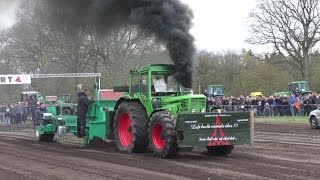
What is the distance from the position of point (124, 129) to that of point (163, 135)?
2.28 m

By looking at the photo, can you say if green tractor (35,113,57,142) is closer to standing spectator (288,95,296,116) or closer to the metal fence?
the metal fence

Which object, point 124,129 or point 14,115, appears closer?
point 124,129

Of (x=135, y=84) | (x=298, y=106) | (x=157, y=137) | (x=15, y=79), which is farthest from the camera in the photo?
(x=15, y=79)

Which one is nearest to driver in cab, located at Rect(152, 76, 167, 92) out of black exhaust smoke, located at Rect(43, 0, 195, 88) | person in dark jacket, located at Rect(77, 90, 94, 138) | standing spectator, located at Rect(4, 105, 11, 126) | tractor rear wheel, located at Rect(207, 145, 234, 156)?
black exhaust smoke, located at Rect(43, 0, 195, 88)

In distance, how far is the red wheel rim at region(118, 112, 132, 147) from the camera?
488 inches

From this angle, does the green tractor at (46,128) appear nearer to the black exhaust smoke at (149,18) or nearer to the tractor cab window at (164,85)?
the black exhaust smoke at (149,18)

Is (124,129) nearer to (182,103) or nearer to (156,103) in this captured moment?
(156,103)

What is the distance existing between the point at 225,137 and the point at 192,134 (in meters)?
0.80

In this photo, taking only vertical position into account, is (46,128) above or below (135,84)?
below

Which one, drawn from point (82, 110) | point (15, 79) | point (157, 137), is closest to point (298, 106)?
point (82, 110)

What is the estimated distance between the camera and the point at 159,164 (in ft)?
32.4

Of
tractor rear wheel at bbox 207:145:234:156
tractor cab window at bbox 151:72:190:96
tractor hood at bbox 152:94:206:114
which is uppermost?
tractor cab window at bbox 151:72:190:96

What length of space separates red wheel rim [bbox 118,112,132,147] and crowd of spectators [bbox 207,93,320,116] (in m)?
14.9

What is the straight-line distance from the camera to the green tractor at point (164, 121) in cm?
1041
